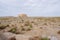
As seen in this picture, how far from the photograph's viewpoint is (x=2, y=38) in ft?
58.2

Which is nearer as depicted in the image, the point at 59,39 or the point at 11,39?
the point at 11,39

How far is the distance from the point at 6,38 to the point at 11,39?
2.00 feet

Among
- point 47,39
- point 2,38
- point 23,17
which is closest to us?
point 2,38

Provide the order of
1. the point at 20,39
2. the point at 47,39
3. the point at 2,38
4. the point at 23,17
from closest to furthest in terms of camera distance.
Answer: the point at 2,38 < the point at 47,39 < the point at 20,39 < the point at 23,17

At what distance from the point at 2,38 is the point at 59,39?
7128mm

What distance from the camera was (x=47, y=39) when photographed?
18891 mm

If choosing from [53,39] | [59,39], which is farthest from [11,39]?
[59,39]

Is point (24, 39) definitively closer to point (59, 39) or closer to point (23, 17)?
point (59, 39)

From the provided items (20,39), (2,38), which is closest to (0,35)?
(2,38)

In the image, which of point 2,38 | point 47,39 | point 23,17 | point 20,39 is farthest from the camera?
point 23,17

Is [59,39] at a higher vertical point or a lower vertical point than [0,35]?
lower

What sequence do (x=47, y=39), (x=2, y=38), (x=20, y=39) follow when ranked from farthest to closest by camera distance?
(x=20, y=39) → (x=47, y=39) → (x=2, y=38)

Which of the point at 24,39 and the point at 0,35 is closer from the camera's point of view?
the point at 0,35

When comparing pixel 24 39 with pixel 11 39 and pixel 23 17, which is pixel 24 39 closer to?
pixel 11 39
